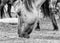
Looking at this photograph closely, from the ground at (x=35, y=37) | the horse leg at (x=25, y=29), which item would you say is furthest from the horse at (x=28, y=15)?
the ground at (x=35, y=37)

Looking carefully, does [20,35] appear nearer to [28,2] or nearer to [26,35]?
[26,35]

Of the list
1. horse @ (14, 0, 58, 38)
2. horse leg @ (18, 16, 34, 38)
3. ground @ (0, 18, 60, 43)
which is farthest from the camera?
horse leg @ (18, 16, 34, 38)

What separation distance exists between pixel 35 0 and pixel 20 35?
67 cm

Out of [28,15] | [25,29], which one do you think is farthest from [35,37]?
[28,15]

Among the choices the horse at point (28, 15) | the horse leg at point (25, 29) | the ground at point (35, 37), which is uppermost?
the horse at point (28, 15)

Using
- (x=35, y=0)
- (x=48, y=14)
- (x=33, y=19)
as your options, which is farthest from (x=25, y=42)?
(x=48, y=14)

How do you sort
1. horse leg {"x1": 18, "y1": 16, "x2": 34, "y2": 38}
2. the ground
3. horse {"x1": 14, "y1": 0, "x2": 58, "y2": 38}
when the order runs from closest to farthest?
the ground
horse {"x1": 14, "y1": 0, "x2": 58, "y2": 38}
horse leg {"x1": 18, "y1": 16, "x2": 34, "y2": 38}

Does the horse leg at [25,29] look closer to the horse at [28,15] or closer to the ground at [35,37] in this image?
the horse at [28,15]

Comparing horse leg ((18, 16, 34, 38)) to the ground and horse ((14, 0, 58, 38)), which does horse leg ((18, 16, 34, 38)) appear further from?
the ground

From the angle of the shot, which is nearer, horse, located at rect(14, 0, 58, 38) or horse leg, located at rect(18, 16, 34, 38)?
horse, located at rect(14, 0, 58, 38)

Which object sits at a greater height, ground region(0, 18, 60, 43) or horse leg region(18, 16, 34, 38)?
horse leg region(18, 16, 34, 38)

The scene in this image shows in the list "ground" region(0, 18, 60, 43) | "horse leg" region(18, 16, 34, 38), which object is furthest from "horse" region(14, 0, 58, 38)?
"ground" region(0, 18, 60, 43)

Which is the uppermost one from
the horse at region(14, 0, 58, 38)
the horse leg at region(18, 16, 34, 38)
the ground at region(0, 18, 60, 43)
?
the horse at region(14, 0, 58, 38)

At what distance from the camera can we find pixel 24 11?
369 cm
